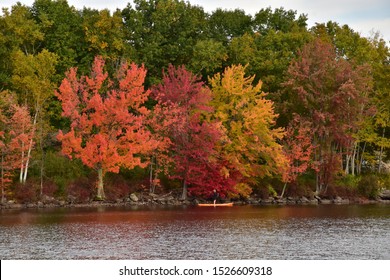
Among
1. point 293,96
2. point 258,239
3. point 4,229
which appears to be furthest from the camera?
point 293,96

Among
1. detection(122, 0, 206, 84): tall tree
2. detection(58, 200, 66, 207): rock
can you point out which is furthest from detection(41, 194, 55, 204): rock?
detection(122, 0, 206, 84): tall tree

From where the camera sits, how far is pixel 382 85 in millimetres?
84750

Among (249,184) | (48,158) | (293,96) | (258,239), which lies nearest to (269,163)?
(249,184)

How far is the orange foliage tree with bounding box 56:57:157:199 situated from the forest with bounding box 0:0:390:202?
115mm

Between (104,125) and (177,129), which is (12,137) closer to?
(104,125)

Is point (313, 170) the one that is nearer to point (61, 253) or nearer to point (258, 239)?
point (258, 239)

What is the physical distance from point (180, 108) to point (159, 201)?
28.6 feet

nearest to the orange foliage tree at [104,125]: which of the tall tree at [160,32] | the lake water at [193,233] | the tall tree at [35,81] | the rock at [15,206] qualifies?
the tall tree at [35,81]

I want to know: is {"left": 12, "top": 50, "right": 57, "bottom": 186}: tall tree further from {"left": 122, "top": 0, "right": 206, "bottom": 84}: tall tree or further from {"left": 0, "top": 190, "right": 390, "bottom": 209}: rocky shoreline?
{"left": 122, "top": 0, "right": 206, "bottom": 84}: tall tree

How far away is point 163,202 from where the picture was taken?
2872 inches

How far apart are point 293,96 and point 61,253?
43.8m

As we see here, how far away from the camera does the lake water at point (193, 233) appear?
41.7 meters

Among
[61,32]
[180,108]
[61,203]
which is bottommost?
[61,203]

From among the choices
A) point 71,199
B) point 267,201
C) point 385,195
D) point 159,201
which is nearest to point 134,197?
point 159,201
